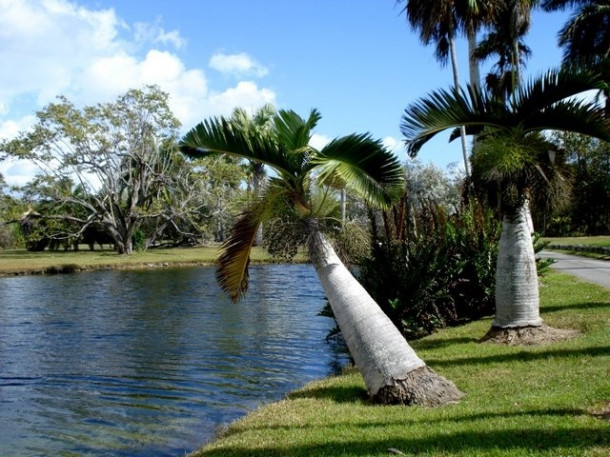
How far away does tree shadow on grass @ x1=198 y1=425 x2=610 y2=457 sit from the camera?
5305mm

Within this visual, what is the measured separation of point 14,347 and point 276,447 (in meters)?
11.4

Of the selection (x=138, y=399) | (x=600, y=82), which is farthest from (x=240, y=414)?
(x=600, y=82)

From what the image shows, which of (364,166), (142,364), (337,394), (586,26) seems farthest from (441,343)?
(586,26)

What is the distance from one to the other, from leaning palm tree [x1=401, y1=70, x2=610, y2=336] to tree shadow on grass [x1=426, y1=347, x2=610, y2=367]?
102cm

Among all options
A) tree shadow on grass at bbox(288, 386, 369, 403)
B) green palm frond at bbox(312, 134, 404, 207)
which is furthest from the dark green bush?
green palm frond at bbox(312, 134, 404, 207)

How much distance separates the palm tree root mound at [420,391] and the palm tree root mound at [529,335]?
290cm

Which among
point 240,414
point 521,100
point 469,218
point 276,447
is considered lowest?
point 240,414

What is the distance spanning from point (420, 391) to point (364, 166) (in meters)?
2.93

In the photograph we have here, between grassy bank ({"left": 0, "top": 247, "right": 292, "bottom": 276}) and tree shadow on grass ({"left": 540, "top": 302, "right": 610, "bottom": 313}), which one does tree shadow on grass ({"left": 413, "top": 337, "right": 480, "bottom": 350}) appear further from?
grassy bank ({"left": 0, "top": 247, "right": 292, "bottom": 276})

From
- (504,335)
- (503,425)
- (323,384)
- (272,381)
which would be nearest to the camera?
(503,425)

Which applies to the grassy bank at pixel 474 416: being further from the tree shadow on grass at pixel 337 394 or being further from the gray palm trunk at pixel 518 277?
the gray palm trunk at pixel 518 277

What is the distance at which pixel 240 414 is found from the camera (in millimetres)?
9625

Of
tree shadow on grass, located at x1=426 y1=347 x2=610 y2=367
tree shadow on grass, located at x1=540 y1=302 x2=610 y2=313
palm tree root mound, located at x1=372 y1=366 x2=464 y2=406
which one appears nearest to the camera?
palm tree root mound, located at x1=372 y1=366 x2=464 y2=406

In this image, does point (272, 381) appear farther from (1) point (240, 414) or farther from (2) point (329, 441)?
(2) point (329, 441)
